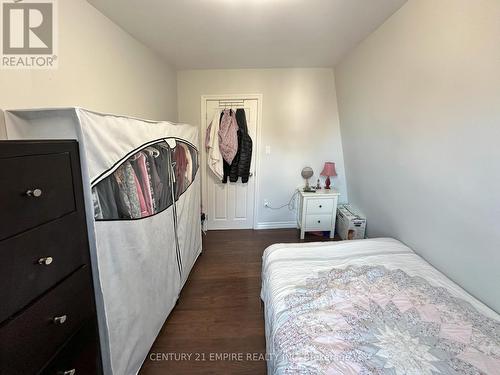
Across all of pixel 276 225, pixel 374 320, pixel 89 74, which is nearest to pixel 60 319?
pixel 374 320

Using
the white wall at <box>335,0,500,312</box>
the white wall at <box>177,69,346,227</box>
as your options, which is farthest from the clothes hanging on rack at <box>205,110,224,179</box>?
the white wall at <box>335,0,500,312</box>

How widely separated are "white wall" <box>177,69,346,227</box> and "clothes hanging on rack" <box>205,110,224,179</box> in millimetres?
268

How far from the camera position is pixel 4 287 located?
72 cm

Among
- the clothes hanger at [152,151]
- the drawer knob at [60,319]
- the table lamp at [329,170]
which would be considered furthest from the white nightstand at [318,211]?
the drawer knob at [60,319]

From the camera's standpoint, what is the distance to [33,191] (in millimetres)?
803

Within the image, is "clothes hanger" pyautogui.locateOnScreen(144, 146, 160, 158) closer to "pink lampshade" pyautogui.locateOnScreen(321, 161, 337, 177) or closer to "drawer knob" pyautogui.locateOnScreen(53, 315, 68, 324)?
"drawer knob" pyautogui.locateOnScreen(53, 315, 68, 324)

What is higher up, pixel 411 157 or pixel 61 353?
pixel 411 157

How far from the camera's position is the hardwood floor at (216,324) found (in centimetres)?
158

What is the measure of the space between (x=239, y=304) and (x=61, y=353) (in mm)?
1424

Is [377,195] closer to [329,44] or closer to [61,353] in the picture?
[329,44]

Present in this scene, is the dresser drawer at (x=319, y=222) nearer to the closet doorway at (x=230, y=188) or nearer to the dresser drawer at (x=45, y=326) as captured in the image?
the closet doorway at (x=230, y=188)

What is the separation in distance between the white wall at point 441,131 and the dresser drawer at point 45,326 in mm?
2119

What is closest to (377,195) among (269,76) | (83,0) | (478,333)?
(478,333)

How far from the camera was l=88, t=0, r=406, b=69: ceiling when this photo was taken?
168 centimetres
